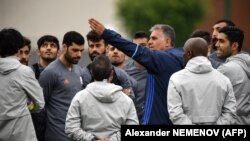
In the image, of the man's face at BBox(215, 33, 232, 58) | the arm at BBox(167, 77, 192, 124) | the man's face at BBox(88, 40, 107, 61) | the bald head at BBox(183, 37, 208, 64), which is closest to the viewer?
the arm at BBox(167, 77, 192, 124)

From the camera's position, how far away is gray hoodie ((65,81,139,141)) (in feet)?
34.3

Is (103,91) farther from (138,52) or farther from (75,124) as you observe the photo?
(138,52)

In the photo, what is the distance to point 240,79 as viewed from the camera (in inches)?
444

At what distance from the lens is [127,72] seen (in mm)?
13469

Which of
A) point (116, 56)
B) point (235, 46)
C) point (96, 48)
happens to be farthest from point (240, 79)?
point (116, 56)

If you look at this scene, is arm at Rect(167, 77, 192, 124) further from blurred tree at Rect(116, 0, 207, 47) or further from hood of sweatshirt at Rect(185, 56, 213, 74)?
blurred tree at Rect(116, 0, 207, 47)

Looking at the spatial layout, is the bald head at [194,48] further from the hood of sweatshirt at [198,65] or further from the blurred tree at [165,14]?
the blurred tree at [165,14]

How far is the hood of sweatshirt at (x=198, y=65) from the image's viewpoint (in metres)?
10.3

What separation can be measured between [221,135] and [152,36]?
188 centimetres

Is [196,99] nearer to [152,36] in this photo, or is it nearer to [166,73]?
[166,73]

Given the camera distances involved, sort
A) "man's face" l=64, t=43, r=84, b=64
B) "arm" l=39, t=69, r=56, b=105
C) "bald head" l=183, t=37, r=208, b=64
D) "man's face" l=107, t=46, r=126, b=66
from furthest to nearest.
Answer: "man's face" l=107, t=46, r=126, b=66 → "man's face" l=64, t=43, r=84, b=64 → "arm" l=39, t=69, r=56, b=105 → "bald head" l=183, t=37, r=208, b=64

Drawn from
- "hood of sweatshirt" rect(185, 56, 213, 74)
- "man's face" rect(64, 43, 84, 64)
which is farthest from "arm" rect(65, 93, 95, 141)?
"man's face" rect(64, 43, 84, 64)

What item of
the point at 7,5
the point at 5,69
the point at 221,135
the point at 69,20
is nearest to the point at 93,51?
the point at 5,69

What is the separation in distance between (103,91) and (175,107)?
0.77 metres
